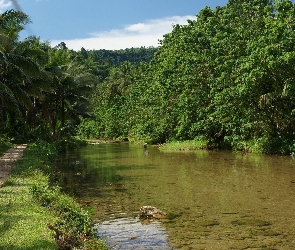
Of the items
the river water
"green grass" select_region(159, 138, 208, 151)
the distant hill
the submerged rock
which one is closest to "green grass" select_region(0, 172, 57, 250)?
the river water

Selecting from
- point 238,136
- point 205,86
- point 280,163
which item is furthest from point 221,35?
point 280,163

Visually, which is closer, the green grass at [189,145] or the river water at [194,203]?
the river water at [194,203]

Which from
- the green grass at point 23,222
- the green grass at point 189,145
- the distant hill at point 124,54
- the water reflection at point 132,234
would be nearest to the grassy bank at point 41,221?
the green grass at point 23,222

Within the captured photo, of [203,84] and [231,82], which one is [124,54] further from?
[231,82]

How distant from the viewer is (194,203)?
1155 cm

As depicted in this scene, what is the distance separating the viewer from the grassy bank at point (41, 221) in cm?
627

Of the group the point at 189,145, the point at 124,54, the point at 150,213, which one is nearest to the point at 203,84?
the point at 189,145

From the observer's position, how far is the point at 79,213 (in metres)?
8.30

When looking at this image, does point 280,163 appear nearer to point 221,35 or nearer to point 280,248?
point 221,35

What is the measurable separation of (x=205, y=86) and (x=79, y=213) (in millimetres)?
24745

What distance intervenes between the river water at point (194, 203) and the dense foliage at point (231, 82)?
572 cm

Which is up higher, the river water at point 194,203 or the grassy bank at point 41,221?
the grassy bank at point 41,221

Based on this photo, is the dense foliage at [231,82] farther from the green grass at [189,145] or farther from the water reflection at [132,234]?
the water reflection at [132,234]

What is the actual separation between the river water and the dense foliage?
18.8ft
